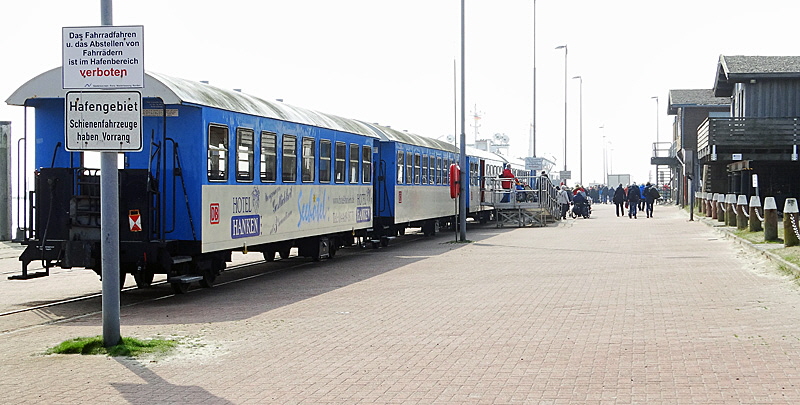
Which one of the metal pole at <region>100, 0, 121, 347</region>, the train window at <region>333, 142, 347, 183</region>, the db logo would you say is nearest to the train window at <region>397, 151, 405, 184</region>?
the train window at <region>333, 142, 347, 183</region>

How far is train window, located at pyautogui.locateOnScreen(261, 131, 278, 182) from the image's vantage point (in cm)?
1639

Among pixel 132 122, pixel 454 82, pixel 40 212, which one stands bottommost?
pixel 40 212

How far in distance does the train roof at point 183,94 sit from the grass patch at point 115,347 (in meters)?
3.77

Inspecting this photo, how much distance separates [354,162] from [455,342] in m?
12.5

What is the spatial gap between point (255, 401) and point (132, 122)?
3.32 metres

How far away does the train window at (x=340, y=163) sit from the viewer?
20.6m

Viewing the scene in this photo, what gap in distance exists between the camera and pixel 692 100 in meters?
61.6

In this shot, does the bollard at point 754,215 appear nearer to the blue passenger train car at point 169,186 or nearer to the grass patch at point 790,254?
the grass patch at point 790,254

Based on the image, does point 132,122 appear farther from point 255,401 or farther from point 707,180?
point 707,180

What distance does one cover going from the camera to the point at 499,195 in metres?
38.5

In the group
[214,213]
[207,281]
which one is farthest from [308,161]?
[214,213]

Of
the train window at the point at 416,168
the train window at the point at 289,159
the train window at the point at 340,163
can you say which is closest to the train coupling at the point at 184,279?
the train window at the point at 289,159

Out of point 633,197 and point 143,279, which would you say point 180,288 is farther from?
point 633,197

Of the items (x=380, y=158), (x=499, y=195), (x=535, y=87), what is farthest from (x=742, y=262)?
(x=535, y=87)
